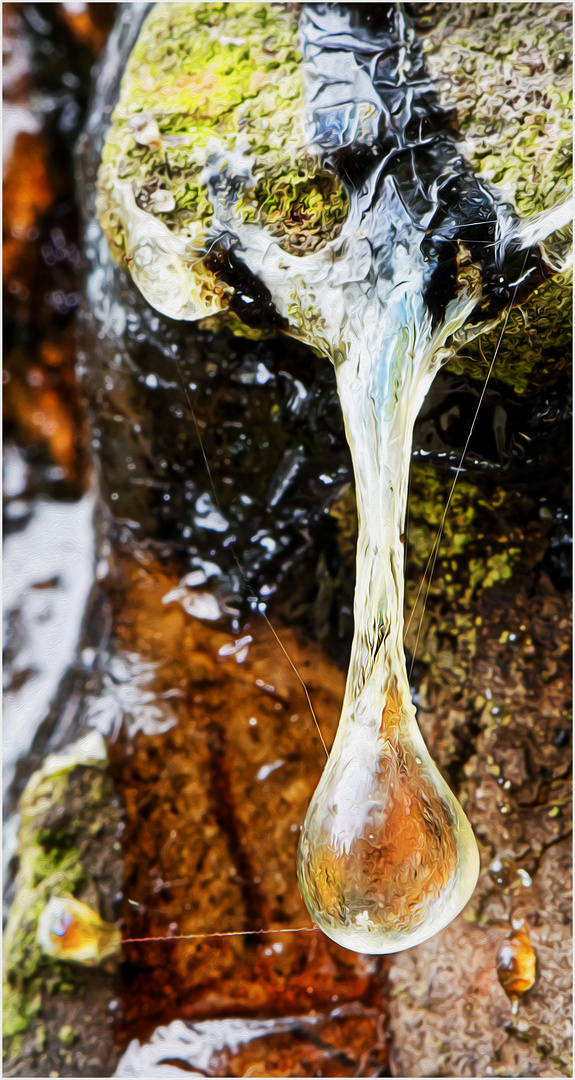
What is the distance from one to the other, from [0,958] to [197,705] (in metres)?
0.31

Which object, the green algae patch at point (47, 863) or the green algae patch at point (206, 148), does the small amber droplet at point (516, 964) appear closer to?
the green algae patch at point (47, 863)

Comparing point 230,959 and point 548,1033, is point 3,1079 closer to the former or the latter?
point 230,959

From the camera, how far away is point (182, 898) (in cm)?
60

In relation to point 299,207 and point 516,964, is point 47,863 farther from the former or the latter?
point 299,207

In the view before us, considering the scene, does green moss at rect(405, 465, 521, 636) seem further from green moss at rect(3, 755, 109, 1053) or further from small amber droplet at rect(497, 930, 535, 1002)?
green moss at rect(3, 755, 109, 1053)

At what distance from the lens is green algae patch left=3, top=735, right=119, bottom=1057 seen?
1.93 feet

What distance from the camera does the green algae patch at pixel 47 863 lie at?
0.59 metres

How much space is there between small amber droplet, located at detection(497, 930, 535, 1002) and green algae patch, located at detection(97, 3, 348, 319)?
0.62 meters

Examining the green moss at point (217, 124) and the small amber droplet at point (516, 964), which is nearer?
the green moss at point (217, 124)

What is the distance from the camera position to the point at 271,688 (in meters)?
0.60

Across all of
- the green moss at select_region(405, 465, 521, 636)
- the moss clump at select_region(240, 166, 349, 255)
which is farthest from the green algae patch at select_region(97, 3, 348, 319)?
the green moss at select_region(405, 465, 521, 636)

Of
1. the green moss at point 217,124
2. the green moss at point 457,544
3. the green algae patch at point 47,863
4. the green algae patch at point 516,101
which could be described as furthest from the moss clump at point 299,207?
the green algae patch at point 47,863

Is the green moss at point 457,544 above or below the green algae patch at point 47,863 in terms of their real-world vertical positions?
above

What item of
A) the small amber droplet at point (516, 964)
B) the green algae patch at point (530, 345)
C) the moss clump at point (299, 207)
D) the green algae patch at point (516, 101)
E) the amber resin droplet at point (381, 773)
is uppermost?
the green algae patch at point (516, 101)
